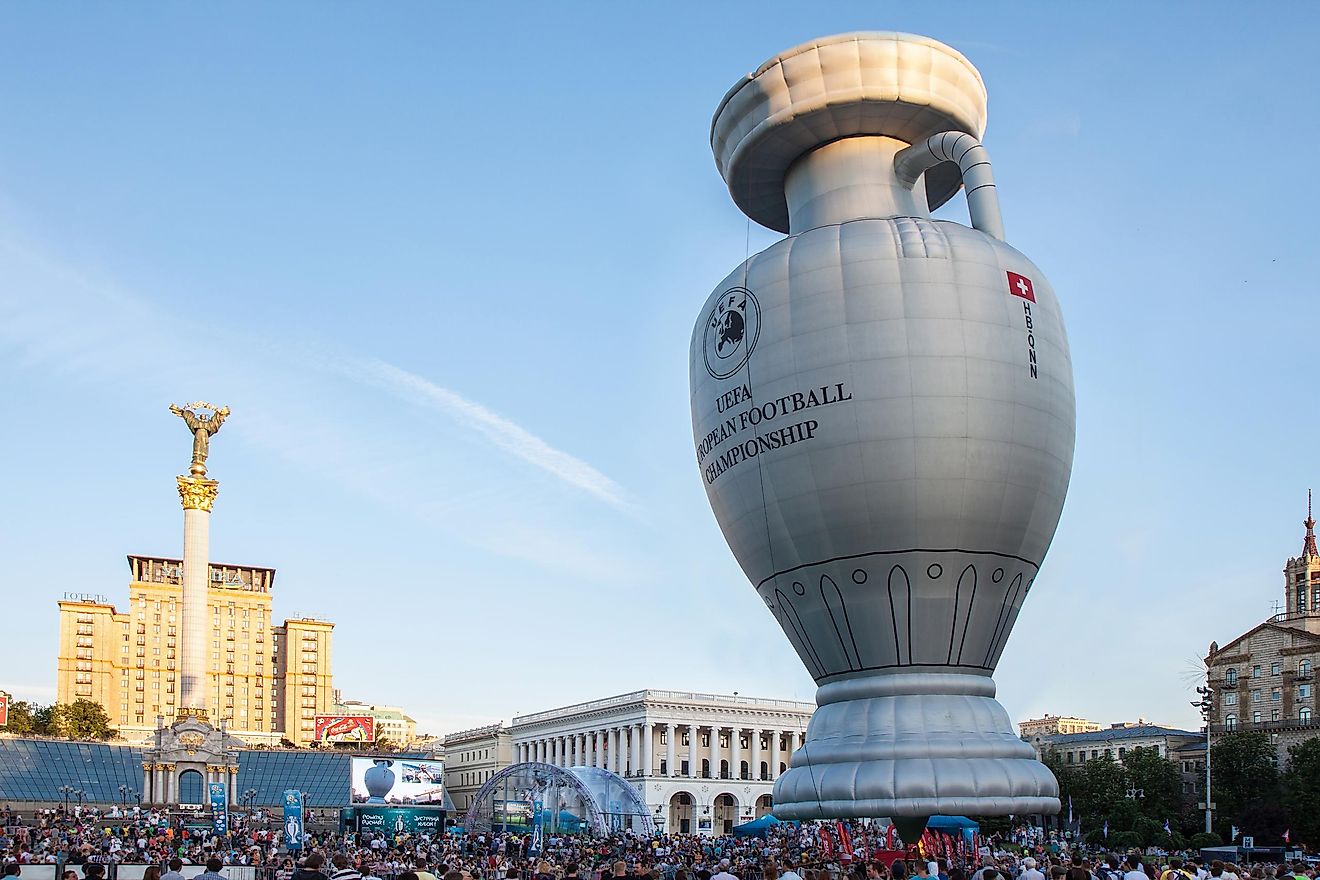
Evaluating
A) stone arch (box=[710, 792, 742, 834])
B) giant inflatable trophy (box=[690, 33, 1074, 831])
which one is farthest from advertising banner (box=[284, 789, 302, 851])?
stone arch (box=[710, 792, 742, 834])

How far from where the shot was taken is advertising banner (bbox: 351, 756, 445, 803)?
2539 inches

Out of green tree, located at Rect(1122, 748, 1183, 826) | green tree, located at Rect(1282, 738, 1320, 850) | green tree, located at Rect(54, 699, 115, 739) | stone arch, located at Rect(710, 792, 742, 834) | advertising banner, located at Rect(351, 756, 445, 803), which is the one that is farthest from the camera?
green tree, located at Rect(54, 699, 115, 739)

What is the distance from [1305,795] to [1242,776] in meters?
8.63

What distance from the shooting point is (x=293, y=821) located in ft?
120

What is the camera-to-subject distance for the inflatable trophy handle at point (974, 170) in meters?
25.5

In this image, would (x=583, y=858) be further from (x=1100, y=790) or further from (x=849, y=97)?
(x=1100, y=790)

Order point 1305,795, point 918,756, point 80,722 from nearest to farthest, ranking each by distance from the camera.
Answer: point 918,756, point 1305,795, point 80,722

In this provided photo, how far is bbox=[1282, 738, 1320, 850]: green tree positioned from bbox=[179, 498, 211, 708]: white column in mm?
57265

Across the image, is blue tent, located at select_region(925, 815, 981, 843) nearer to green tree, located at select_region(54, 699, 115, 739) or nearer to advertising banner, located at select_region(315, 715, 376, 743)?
advertising banner, located at select_region(315, 715, 376, 743)

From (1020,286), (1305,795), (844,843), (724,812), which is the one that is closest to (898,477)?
(1020,286)

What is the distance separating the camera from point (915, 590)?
23.3m

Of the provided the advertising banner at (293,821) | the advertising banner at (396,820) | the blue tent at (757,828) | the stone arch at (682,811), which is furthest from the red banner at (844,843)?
the stone arch at (682,811)

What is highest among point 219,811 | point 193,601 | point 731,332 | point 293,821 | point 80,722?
point 731,332

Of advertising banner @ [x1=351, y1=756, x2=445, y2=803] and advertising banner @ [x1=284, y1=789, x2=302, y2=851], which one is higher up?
advertising banner @ [x1=284, y1=789, x2=302, y2=851]
